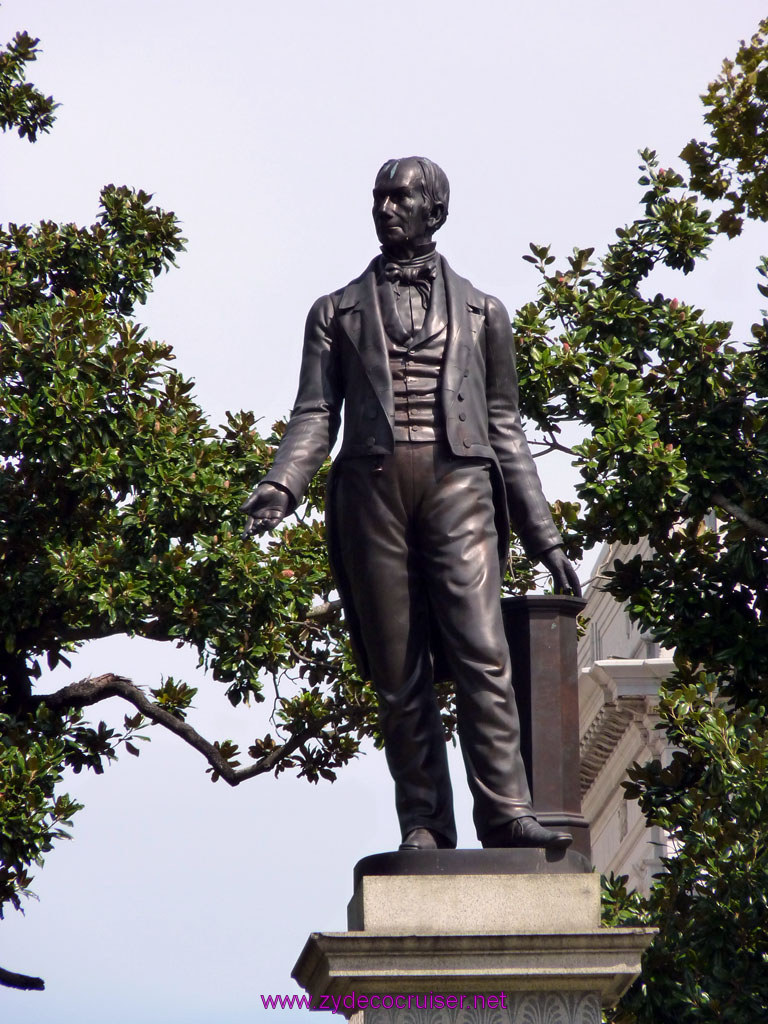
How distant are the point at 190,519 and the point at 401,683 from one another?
7.84m

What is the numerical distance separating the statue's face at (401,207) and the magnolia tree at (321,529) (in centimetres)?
665

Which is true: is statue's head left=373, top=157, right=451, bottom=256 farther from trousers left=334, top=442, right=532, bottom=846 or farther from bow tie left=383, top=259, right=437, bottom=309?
trousers left=334, top=442, right=532, bottom=846

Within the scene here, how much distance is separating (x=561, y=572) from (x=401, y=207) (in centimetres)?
147

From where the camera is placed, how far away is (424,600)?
283 inches

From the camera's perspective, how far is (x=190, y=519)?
14797mm

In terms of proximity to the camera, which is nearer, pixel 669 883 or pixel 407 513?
pixel 407 513

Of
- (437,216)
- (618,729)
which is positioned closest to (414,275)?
(437,216)

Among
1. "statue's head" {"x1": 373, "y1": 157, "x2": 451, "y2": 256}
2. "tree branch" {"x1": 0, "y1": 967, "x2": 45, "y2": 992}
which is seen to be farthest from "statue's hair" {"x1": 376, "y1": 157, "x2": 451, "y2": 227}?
"tree branch" {"x1": 0, "y1": 967, "x2": 45, "y2": 992}

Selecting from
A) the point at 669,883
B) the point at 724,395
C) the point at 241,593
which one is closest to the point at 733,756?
the point at 669,883

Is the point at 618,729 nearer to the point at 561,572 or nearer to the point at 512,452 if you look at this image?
the point at 512,452

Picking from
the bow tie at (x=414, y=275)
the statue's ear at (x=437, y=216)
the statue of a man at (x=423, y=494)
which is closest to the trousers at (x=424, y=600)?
the statue of a man at (x=423, y=494)

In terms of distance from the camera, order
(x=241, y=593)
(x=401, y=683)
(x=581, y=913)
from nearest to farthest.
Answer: (x=581, y=913), (x=401, y=683), (x=241, y=593)

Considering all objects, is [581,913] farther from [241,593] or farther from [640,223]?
[640,223]

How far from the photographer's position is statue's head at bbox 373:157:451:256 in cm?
735
